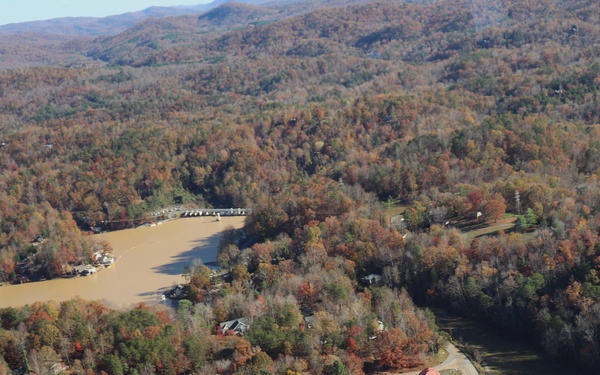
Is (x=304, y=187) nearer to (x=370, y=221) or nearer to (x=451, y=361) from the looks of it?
(x=370, y=221)

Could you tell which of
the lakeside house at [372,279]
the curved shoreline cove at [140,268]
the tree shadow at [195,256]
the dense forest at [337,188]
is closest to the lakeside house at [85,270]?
the curved shoreline cove at [140,268]

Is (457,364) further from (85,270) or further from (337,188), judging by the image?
(85,270)

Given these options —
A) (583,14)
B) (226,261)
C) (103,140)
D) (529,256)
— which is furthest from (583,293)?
(583,14)

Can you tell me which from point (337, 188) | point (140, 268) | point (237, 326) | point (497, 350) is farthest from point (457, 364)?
point (140, 268)

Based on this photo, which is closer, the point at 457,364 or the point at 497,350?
the point at 457,364

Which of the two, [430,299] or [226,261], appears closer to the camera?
[430,299]

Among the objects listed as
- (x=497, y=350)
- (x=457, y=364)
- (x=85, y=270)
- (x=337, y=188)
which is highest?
(x=337, y=188)

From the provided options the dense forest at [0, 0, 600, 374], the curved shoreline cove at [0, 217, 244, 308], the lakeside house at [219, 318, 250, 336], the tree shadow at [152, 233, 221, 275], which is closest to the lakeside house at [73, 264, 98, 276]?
the curved shoreline cove at [0, 217, 244, 308]
